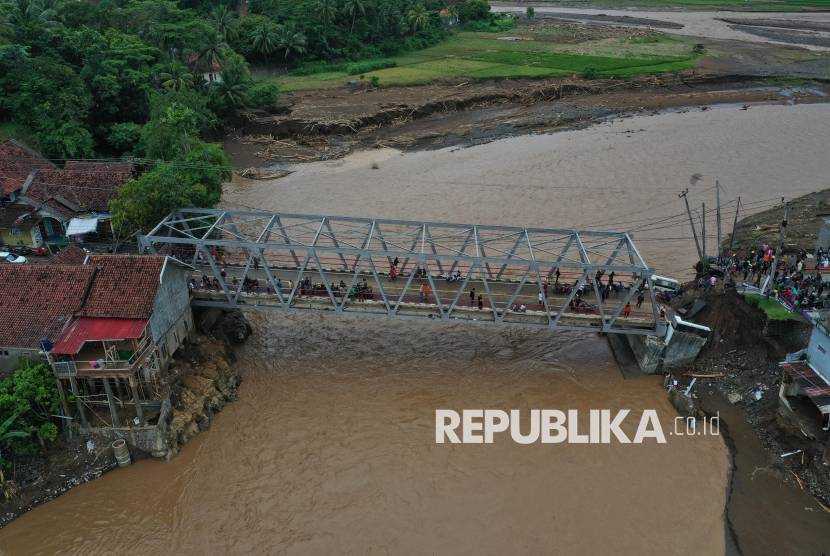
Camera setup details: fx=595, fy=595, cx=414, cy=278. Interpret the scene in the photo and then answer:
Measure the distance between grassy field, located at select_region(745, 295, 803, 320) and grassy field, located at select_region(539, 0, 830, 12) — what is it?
11683 cm

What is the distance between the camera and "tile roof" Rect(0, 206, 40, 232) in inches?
1163

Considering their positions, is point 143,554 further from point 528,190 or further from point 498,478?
point 528,190

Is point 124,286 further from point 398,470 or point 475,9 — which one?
point 475,9

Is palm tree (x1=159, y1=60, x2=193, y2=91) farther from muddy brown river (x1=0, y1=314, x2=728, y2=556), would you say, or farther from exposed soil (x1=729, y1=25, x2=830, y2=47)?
exposed soil (x1=729, y1=25, x2=830, y2=47)

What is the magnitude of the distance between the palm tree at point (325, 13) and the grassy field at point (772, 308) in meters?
66.7

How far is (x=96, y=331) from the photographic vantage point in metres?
20.2

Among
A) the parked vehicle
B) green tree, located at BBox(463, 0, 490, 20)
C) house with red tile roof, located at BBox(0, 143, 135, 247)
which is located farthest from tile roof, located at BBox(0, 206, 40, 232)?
green tree, located at BBox(463, 0, 490, 20)

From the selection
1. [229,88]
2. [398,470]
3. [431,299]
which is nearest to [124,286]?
[398,470]

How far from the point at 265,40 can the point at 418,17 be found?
26.0 meters

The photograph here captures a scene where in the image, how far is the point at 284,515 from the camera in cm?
1891

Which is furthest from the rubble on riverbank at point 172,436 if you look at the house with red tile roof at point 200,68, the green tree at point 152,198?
the house with red tile roof at point 200,68

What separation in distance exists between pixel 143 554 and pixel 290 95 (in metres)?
55.8

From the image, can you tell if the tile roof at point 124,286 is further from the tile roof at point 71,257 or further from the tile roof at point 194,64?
the tile roof at point 194,64

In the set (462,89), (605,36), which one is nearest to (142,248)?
(462,89)
